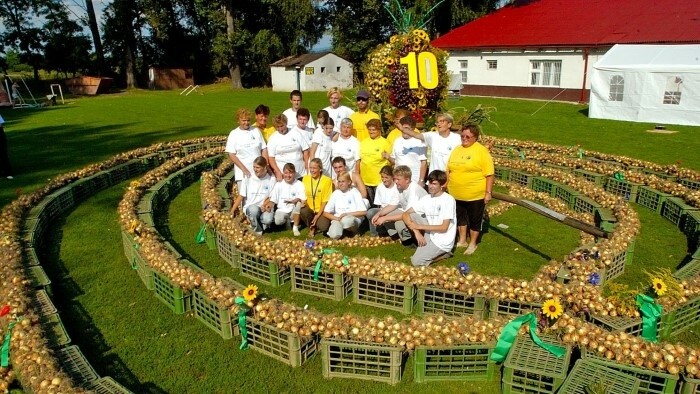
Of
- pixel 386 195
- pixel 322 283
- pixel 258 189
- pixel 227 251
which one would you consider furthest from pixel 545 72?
pixel 322 283

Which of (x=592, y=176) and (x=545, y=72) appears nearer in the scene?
(x=592, y=176)

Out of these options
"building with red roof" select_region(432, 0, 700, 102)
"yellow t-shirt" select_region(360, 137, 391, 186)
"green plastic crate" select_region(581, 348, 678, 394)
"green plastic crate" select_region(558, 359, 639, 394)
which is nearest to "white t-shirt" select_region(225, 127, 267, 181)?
"yellow t-shirt" select_region(360, 137, 391, 186)

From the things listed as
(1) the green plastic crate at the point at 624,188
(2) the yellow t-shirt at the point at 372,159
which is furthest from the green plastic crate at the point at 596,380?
(1) the green plastic crate at the point at 624,188

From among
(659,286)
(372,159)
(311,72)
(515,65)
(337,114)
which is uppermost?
(311,72)

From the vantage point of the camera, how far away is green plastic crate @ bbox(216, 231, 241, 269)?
25.8 ft

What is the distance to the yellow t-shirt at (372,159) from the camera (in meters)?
9.01

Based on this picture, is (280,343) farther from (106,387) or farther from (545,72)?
(545,72)

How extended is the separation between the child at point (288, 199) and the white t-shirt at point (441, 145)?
236 cm

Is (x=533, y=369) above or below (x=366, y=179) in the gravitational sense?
below

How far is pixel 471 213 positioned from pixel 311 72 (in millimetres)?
37074

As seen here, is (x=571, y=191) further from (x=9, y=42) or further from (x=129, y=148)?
(x=9, y=42)

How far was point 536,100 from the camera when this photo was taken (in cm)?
3300

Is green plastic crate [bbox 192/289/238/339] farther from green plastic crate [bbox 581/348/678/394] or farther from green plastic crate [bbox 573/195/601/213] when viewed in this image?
green plastic crate [bbox 573/195/601/213]

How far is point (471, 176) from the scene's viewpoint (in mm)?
7777
